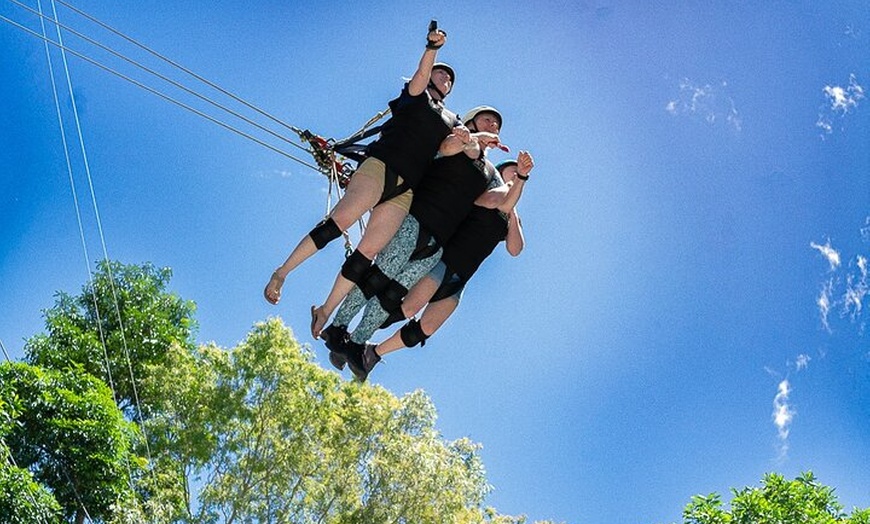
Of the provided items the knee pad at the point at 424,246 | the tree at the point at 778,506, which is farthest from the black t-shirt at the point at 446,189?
the tree at the point at 778,506

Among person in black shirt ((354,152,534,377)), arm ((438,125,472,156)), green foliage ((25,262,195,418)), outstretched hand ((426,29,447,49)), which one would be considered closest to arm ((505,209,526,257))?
person in black shirt ((354,152,534,377))

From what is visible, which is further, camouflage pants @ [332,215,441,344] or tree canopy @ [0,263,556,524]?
tree canopy @ [0,263,556,524]

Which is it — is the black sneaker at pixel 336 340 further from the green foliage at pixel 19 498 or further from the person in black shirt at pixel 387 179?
the green foliage at pixel 19 498

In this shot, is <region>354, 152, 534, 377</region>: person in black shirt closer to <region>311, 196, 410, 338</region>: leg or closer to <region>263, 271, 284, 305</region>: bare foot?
<region>311, 196, 410, 338</region>: leg

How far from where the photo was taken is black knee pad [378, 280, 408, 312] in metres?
5.32

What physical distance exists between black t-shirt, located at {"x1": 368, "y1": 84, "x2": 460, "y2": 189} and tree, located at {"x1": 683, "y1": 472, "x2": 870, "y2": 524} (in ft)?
25.4

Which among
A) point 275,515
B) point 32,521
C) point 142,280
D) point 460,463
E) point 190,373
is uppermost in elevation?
point 142,280

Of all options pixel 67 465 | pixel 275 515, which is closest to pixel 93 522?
pixel 67 465

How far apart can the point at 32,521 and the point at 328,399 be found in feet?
15.3

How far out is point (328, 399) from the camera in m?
16.0

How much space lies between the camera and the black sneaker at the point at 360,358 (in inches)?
211

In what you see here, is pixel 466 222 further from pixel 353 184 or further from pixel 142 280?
pixel 142 280

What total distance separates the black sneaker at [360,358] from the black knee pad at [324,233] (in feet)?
2.13

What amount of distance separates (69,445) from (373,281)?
41.7 feet
